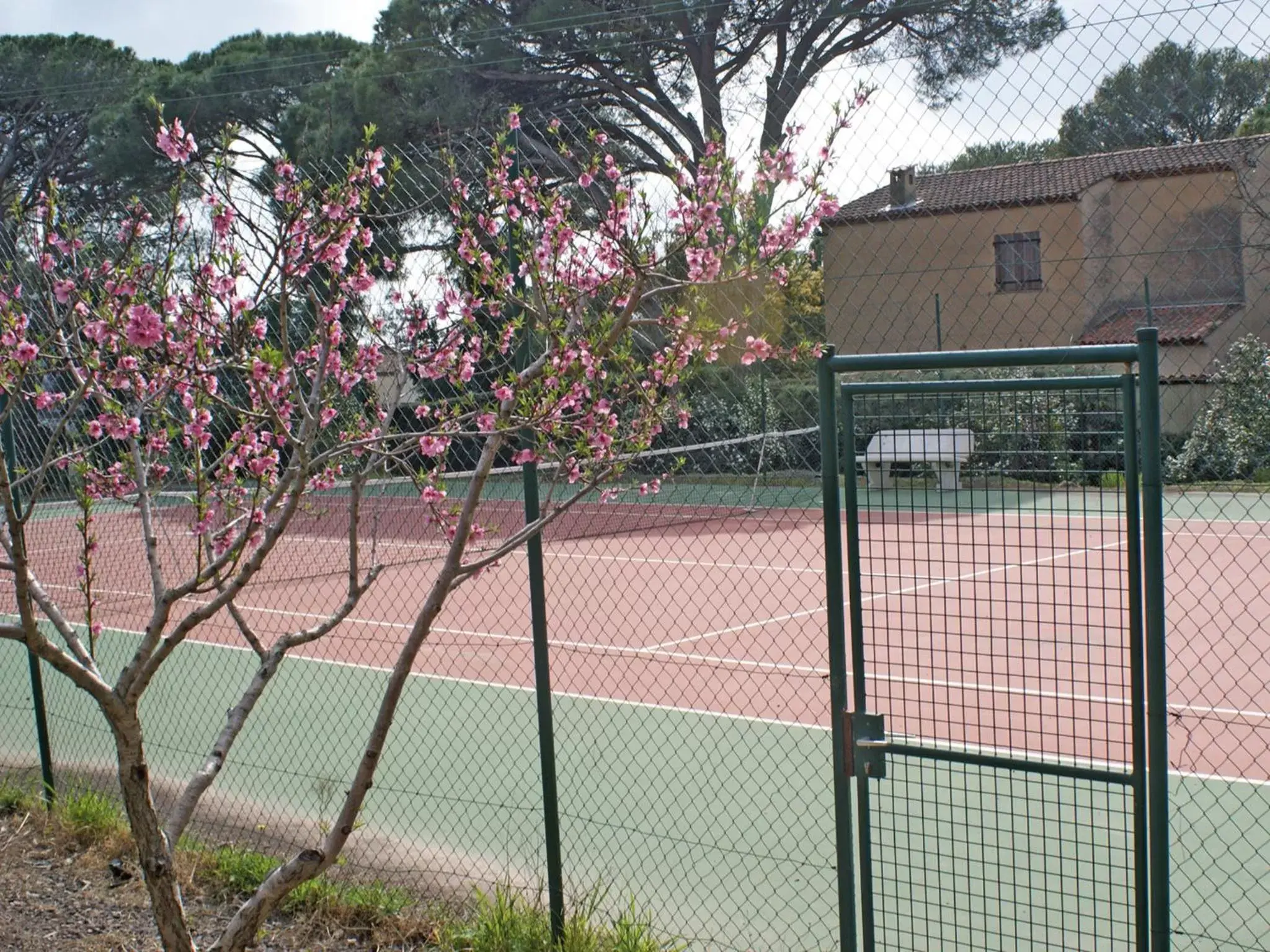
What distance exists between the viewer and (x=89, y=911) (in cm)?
440

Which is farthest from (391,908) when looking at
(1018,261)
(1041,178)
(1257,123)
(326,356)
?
(1257,123)

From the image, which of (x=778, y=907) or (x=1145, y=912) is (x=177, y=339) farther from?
(x=1145, y=912)

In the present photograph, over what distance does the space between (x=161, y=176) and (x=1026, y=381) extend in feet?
73.6

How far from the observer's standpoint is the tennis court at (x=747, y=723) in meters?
3.88

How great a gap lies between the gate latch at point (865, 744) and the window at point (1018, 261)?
123 centimetres

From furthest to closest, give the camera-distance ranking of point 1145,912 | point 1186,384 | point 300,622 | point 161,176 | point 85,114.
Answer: point 85,114, point 161,176, point 300,622, point 1186,384, point 1145,912

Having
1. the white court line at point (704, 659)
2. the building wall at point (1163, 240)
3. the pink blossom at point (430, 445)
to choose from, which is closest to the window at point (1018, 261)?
the building wall at point (1163, 240)

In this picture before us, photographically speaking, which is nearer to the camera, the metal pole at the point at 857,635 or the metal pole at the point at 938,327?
the metal pole at the point at 857,635

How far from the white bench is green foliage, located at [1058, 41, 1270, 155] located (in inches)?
32.5

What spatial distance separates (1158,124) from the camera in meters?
Answer: 3.62

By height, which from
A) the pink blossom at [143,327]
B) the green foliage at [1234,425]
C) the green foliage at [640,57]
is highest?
the green foliage at [640,57]

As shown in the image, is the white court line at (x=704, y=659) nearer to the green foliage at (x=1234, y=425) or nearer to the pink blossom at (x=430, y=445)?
the green foliage at (x=1234, y=425)

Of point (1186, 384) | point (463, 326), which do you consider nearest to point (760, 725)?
point (1186, 384)

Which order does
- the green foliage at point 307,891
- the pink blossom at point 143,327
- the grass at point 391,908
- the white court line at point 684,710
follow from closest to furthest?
1. the pink blossom at point 143,327
2. the grass at point 391,908
3. the green foliage at point 307,891
4. the white court line at point 684,710
